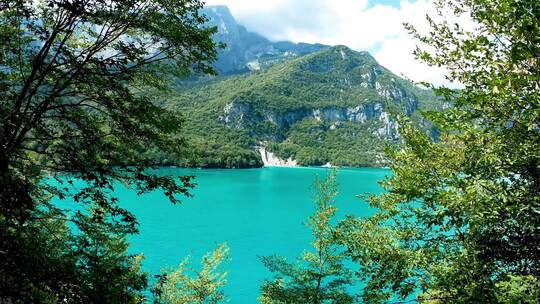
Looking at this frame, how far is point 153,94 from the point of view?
303 inches

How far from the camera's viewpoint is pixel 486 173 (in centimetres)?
525

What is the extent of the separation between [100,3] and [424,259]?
6700 millimetres

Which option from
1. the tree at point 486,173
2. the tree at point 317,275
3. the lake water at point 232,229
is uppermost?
the tree at point 486,173

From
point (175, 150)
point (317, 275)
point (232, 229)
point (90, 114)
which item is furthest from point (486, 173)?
point (232, 229)

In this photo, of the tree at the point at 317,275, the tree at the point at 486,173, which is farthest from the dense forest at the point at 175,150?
the tree at the point at 317,275

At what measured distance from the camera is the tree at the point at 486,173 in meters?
4.75

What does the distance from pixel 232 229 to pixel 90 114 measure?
155 ft

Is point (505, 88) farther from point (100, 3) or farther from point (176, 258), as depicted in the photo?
point (176, 258)

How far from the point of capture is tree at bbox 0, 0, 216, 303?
17.7 ft

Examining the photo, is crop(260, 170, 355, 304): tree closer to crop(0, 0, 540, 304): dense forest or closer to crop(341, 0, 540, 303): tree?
crop(0, 0, 540, 304): dense forest

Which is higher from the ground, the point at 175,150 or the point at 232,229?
the point at 175,150

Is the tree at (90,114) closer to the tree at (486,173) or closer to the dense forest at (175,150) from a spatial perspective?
the dense forest at (175,150)

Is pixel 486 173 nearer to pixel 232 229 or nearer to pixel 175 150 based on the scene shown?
pixel 175 150

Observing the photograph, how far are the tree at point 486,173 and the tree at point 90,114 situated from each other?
13.6 ft
